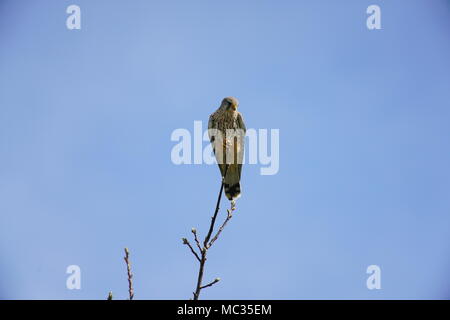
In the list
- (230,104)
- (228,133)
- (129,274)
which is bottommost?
(129,274)

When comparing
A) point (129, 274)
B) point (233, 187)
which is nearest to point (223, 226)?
point (129, 274)

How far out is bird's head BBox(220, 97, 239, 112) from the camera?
233 inches

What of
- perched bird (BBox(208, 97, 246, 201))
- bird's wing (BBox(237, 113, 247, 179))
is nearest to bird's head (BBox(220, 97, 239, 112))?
perched bird (BBox(208, 97, 246, 201))

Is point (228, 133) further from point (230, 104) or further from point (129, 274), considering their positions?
point (129, 274)

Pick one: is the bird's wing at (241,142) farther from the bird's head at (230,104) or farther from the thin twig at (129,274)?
Result: the thin twig at (129,274)

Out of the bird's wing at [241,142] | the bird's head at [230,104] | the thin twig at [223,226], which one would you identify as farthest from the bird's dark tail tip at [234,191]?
→ the thin twig at [223,226]

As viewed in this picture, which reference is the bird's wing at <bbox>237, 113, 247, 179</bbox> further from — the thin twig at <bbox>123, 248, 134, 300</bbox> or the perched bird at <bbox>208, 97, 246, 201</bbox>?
the thin twig at <bbox>123, 248, 134, 300</bbox>

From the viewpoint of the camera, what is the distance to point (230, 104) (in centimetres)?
592

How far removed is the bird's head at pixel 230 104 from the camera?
5.92m
